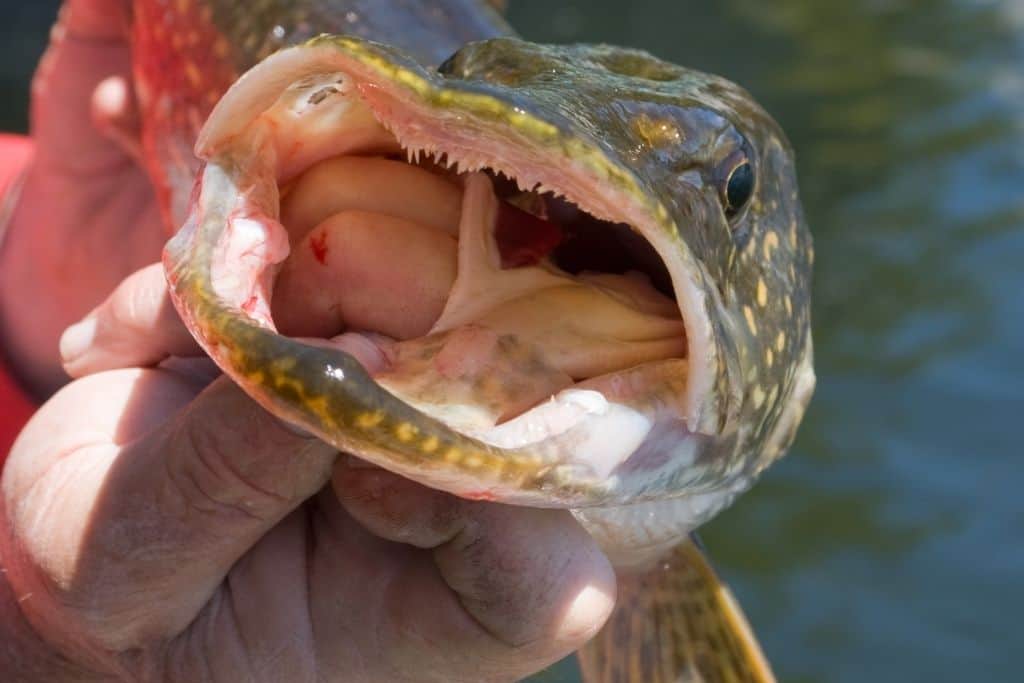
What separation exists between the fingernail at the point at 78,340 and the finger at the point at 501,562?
56cm

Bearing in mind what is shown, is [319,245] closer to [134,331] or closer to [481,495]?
[481,495]

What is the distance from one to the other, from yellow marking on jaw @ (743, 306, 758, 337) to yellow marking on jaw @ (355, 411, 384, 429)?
602 millimetres

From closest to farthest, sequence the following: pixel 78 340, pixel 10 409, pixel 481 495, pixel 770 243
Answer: pixel 481 495 < pixel 770 243 < pixel 78 340 < pixel 10 409

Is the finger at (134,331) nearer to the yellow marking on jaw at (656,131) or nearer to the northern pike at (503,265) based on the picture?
the northern pike at (503,265)

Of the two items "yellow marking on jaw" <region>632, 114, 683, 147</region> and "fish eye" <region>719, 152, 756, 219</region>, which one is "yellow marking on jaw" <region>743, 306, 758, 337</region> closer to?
"fish eye" <region>719, 152, 756, 219</region>

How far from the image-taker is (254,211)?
1323 mm

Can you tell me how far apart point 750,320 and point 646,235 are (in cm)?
35

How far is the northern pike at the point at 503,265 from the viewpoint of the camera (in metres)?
1.18

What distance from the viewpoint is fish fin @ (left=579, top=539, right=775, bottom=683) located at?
2139mm

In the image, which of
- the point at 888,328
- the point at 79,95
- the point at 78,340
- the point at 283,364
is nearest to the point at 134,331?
the point at 78,340

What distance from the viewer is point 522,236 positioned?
147 cm

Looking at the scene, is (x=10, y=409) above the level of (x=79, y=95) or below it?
below

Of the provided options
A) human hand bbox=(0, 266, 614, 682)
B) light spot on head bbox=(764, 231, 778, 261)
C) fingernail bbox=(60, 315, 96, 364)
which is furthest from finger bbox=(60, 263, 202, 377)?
light spot on head bbox=(764, 231, 778, 261)

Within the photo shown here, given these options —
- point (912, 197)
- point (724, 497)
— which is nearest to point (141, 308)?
point (724, 497)
